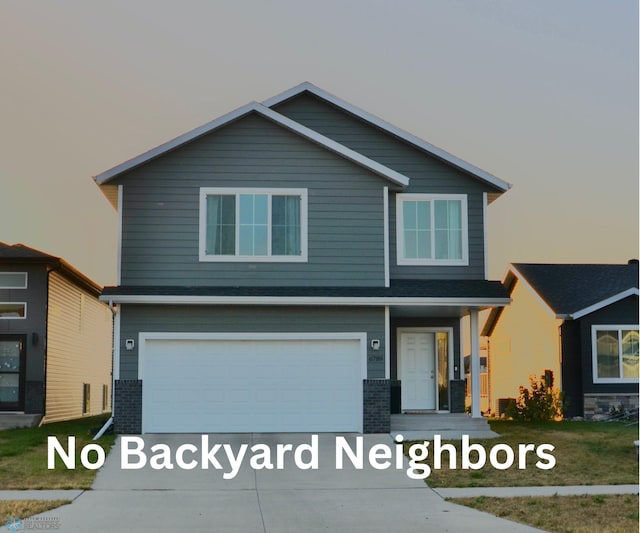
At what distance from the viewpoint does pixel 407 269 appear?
2141 centimetres

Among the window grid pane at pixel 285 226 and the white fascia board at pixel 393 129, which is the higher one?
the white fascia board at pixel 393 129

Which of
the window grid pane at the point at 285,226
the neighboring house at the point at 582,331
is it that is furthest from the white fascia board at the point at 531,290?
the window grid pane at the point at 285,226

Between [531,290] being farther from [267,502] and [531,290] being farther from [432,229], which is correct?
[267,502]

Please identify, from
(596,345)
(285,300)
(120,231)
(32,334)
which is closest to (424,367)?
(285,300)

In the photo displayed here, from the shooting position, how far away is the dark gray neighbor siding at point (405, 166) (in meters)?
21.5

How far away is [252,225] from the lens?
20.5m

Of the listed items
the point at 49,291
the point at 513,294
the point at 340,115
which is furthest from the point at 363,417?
the point at 513,294

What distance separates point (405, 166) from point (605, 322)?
7904 millimetres

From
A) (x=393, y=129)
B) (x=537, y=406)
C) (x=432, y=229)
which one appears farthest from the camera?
(x=537, y=406)

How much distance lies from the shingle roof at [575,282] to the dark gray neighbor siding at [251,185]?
807cm

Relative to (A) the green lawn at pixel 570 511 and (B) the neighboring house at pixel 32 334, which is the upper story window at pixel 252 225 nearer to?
(B) the neighboring house at pixel 32 334

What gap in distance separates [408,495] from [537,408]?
11.1 meters

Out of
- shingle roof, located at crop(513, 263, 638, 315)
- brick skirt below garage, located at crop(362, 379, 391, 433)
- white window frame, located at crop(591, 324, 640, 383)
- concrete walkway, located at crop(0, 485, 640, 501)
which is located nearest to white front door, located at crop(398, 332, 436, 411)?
brick skirt below garage, located at crop(362, 379, 391, 433)

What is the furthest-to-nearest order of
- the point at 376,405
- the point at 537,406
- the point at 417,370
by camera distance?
the point at 537,406, the point at 417,370, the point at 376,405
